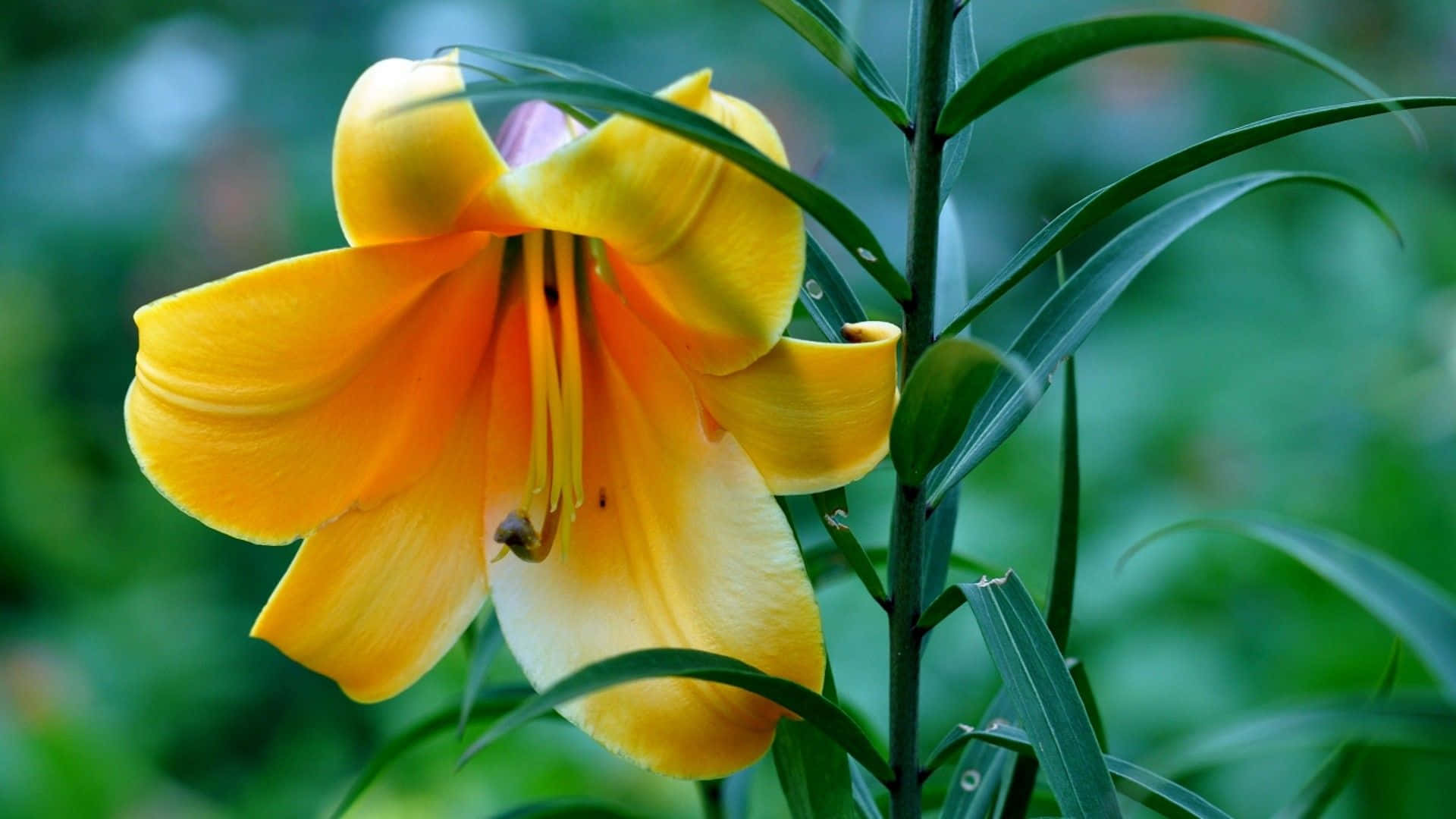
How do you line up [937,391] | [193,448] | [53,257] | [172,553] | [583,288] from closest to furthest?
[937,391]
[193,448]
[583,288]
[172,553]
[53,257]

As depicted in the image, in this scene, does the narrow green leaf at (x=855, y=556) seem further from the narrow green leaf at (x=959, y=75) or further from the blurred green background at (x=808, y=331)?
the blurred green background at (x=808, y=331)

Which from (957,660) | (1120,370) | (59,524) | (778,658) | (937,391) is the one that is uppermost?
(1120,370)

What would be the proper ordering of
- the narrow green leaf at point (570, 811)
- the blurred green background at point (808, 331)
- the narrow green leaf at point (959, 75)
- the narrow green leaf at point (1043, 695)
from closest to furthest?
the narrow green leaf at point (1043, 695) < the narrow green leaf at point (959, 75) < the narrow green leaf at point (570, 811) < the blurred green background at point (808, 331)

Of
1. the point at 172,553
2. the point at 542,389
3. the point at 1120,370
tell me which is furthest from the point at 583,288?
the point at 172,553

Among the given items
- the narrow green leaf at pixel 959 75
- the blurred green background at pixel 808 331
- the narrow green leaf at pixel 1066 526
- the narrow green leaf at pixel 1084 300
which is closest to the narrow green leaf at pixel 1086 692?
the narrow green leaf at pixel 1066 526

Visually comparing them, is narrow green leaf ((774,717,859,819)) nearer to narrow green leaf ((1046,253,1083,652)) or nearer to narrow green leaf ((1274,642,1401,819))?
narrow green leaf ((1046,253,1083,652))

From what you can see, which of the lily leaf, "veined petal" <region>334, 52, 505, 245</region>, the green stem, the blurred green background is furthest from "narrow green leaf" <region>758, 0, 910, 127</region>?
the blurred green background

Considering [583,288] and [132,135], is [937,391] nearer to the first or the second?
[583,288]

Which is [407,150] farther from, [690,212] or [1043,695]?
[1043,695]
